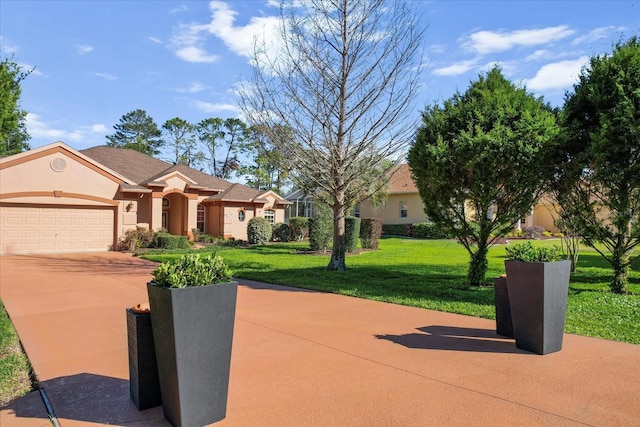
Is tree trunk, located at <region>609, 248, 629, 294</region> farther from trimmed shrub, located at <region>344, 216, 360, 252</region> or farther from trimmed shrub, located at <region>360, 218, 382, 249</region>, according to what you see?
trimmed shrub, located at <region>360, 218, 382, 249</region>

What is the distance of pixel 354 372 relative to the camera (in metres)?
4.68

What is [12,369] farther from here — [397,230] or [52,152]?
[397,230]

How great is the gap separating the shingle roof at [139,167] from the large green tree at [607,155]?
19496mm

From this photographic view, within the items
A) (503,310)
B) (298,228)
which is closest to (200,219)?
(298,228)

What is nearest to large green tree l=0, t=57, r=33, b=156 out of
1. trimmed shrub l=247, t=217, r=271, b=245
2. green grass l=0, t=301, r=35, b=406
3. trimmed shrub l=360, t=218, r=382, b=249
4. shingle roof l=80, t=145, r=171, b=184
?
green grass l=0, t=301, r=35, b=406

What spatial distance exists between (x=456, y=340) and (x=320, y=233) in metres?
13.7

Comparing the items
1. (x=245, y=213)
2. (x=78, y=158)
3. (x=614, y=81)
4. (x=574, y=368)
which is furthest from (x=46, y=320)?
(x=245, y=213)

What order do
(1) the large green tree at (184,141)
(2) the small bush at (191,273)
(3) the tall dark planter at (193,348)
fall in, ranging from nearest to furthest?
1. (3) the tall dark planter at (193,348)
2. (2) the small bush at (191,273)
3. (1) the large green tree at (184,141)

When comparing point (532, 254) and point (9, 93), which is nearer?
point (532, 254)

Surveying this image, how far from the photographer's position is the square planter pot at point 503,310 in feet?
20.3

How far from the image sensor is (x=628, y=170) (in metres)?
8.33

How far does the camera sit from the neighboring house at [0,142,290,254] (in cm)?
1826

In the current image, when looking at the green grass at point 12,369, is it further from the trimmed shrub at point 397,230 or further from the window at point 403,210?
the window at point 403,210

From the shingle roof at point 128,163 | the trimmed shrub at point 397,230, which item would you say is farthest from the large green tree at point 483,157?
the trimmed shrub at point 397,230
